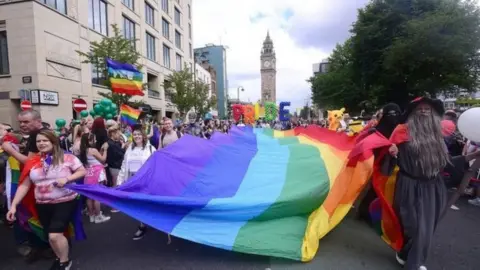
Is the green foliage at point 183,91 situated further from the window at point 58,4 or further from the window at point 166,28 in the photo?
the window at point 58,4

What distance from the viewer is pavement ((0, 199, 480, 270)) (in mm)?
3537

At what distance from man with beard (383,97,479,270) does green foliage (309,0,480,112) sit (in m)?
18.7

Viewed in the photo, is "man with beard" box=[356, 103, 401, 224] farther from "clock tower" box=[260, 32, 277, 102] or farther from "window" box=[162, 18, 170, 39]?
"clock tower" box=[260, 32, 277, 102]

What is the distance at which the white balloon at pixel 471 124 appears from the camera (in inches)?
123

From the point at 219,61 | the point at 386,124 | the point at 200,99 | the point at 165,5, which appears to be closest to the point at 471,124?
the point at 386,124

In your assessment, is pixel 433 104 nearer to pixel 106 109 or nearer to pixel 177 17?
pixel 106 109

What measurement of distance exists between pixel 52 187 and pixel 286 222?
269 cm

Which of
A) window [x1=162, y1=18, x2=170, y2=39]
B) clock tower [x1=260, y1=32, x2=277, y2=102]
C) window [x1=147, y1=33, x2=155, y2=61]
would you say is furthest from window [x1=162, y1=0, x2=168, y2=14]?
clock tower [x1=260, y1=32, x2=277, y2=102]

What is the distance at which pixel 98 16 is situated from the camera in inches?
840

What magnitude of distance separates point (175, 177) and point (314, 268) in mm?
2120

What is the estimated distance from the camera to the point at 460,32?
18547mm

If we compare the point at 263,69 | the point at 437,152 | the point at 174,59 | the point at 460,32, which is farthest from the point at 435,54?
the point at 263,69

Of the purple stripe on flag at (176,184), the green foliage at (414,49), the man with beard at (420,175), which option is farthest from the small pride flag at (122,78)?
the green foliage at (414,49)

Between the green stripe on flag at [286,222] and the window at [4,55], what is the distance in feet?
61.7
